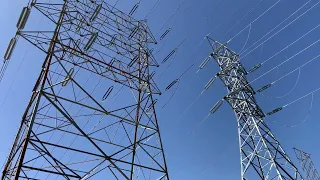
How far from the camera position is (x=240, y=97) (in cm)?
1495

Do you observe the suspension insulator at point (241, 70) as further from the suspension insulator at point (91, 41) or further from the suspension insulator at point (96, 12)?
the suspension insulator at point (96, 12)

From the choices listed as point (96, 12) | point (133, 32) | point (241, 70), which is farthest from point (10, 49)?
point (241, 70)

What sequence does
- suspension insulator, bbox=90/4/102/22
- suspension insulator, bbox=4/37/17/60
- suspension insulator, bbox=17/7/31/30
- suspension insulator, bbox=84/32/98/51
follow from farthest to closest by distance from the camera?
suspension insulator, bbox=90/4/102/22 → suspension insulator, bbox=84/32/98/51 → suspension insulator, bbox=4/37/17/60 → suspension insulator, bbox=17/7/31/30

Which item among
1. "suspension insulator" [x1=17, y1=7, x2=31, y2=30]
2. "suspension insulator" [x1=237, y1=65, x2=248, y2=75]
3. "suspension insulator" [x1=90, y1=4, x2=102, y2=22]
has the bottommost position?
"suspension insulator" [x1=237, y1=65, x2=248, y2=75]

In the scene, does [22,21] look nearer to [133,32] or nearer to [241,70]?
[133,32]

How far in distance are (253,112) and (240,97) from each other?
3.95ft

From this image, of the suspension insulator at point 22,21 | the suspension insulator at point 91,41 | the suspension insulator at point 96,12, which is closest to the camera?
the suspension insulator at point 22,21

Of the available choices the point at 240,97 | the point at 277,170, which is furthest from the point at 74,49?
the point at 277,170

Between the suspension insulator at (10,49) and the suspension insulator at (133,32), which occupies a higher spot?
the suspension insulator at (133,32)

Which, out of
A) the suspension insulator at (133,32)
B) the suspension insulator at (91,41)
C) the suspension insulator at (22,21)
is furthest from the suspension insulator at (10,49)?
the suspension insulator at (133,32)

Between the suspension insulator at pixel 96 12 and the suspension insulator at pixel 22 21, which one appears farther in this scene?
the suspension insulator at pixel 96 12

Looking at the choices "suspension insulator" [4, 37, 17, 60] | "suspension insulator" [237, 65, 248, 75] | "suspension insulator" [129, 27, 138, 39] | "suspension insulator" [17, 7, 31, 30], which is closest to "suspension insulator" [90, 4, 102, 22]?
"suspension insulator" [129, 27, 138, 39]

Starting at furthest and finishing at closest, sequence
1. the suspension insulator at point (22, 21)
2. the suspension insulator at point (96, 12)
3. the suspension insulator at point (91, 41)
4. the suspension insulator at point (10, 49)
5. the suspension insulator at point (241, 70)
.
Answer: the suspension insulator at point (241, 70)
the suspension insulator at point (96, 12)
the suspension insulator at point (91, 41)
the suspension insulator at point (10, 49)
the suspension insulator at point (22, 21)

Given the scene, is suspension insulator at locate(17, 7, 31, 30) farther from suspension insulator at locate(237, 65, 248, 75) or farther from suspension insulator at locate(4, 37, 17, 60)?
suspension insulator at locate(237, 65, 248, 75)
